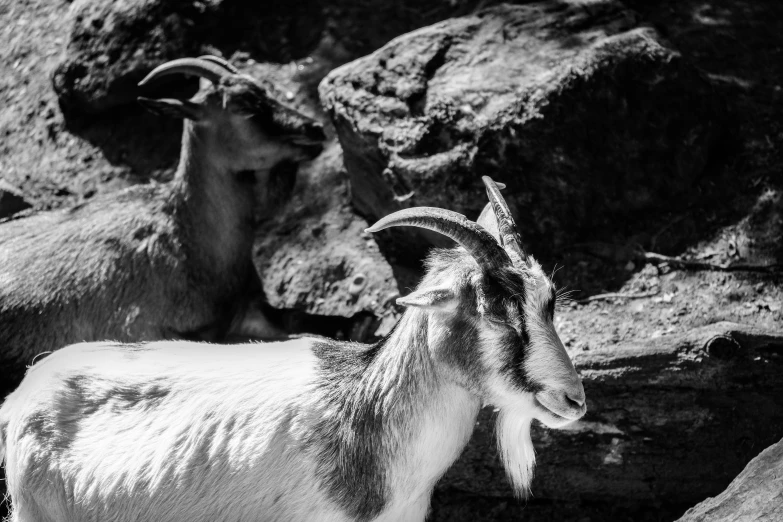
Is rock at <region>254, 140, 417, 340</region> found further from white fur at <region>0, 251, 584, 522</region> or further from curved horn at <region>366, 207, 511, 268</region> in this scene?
curved horn at <region>366, 207, 511, 268</region>

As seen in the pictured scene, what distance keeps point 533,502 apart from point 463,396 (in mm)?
1553

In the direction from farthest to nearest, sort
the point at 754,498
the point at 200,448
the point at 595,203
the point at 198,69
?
the point at 198,69
the point at 595,203
the point at 200,448
the point at 754,498

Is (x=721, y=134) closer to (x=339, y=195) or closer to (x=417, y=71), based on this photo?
(x=417, y=71)

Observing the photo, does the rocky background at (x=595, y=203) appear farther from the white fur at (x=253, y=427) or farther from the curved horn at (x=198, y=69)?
the white fur at (x=253, y=427)

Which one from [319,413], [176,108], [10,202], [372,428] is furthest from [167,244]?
[372,428]

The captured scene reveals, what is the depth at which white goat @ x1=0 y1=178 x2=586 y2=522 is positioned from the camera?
10.9 feet

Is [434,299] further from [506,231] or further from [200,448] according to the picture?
[200,448]

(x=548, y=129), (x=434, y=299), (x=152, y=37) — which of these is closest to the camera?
(x=434, y=299)

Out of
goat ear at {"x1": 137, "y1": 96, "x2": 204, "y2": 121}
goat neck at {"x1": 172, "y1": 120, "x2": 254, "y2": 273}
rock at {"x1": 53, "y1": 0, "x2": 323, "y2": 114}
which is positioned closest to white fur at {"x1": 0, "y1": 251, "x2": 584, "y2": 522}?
goat neck at {"x1": 172, "y1": 120, "x2": 254, "y2": 273}

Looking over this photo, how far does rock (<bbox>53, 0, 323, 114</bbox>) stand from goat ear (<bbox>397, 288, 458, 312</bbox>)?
523 centimetres

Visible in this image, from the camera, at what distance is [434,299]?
327cm

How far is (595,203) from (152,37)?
14.8 feet

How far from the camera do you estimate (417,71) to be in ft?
20.1

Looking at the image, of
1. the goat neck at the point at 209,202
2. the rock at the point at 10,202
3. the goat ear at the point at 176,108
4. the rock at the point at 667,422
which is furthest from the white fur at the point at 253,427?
the rock at the point at 10,202
